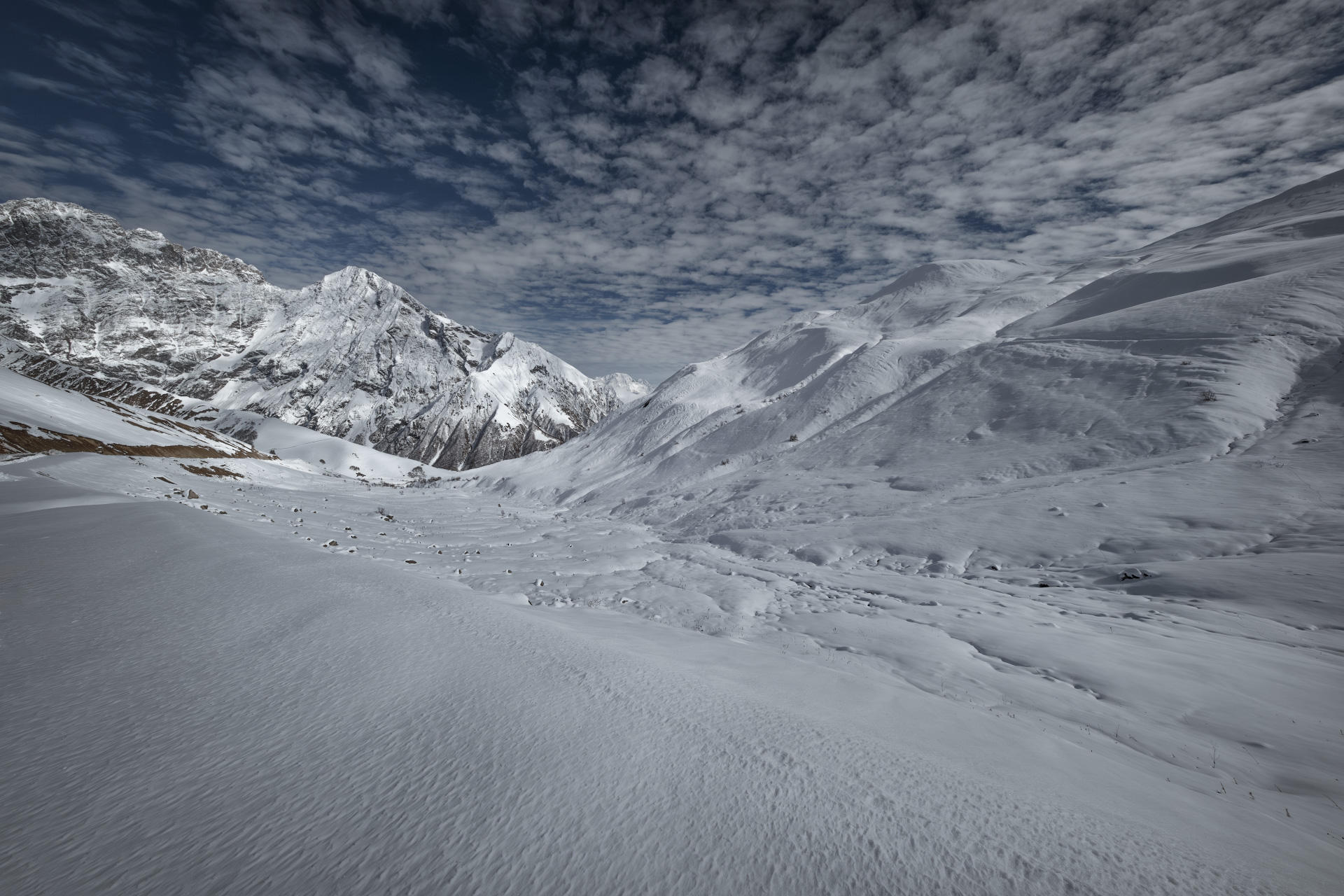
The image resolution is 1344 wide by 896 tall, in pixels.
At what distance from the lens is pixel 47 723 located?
2625 mm

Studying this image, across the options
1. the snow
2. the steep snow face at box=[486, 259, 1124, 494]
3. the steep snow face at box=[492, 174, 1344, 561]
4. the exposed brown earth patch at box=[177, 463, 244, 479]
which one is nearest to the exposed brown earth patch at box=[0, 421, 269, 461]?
the snow

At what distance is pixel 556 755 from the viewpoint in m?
2.66

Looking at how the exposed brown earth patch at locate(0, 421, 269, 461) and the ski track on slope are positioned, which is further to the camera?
the exposed brown earth patch at locate(0, 421, 269, 461)

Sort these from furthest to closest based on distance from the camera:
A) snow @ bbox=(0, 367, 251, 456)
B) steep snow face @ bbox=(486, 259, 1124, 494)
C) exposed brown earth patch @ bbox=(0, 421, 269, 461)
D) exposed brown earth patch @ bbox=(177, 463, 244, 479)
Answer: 1. exposed brown earth patch @ bbox=(177, 463, 244, 479)
2. snow @ bbox=(0, 367, 251, 456)
3. steep snow face @ bbox=(486, 259, 1124, 494)
4. exposed brown earth patch @ bbox=(0, 421, 269, 461)

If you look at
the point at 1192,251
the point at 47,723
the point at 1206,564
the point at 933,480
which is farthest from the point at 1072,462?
the point at 1192,251

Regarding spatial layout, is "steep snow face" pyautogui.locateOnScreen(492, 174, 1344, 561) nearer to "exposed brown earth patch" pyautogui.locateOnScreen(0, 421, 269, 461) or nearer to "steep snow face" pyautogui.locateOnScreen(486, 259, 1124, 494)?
"steep snow face" pyautogui.locateOnScreen(486, 259, 1124, 494)

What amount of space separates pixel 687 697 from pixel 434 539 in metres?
13.9

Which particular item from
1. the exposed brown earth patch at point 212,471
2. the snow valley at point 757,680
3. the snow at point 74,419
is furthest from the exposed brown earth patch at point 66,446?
the snow valley at point 757,680

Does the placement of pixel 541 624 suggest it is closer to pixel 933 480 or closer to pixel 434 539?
pixel 434 539

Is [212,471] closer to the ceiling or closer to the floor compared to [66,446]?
closer to the floor

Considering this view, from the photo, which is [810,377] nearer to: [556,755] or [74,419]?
[556,755]

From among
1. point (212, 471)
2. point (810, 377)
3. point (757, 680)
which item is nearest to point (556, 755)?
point (757, 680)

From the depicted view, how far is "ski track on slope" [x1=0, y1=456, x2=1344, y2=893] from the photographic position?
6.32 ft

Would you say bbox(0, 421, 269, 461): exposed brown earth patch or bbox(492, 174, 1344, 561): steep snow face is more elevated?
bbox(492, 174, 1344, 561): steep snow face
